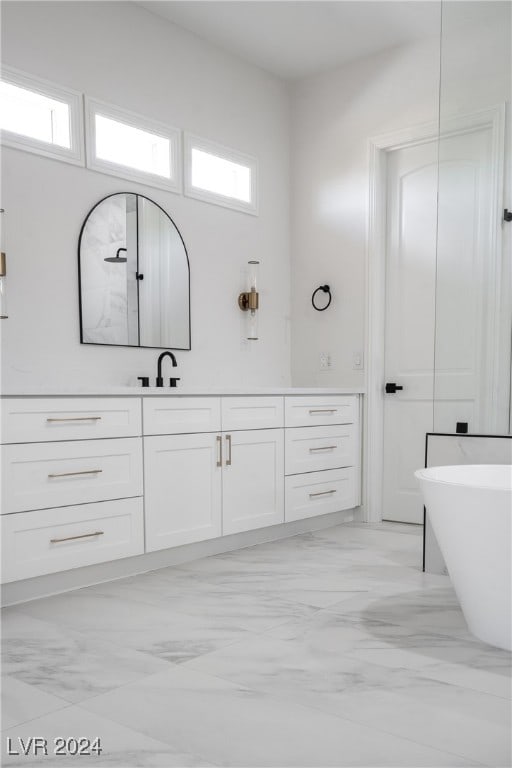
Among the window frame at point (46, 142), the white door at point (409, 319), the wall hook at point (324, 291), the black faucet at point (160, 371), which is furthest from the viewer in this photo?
the wall hook at point (324, 291)

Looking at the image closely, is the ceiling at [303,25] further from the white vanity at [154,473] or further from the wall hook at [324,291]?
the white vanity at [154,473]

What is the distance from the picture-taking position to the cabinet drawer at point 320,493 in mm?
3688

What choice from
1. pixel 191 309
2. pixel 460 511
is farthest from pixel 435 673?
pixel 191 309

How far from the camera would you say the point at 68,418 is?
2613 millimetres

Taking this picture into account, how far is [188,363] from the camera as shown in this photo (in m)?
3.90

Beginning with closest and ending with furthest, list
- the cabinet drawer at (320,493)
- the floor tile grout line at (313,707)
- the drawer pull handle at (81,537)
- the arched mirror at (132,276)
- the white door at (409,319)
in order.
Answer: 1. the floor tile grout line at (313,707)
2. the drawer pull handle at (81,537)
3. the arched mirror at (132,276)
4. the cabinet drawer at (320,493)
5. the white door at (409,319)

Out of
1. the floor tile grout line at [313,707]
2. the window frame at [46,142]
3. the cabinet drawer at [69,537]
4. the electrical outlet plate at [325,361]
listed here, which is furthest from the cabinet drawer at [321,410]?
the floor tile grout line at [313,707]

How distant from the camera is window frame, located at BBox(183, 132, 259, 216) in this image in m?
3.94

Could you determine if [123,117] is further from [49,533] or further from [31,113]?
[49,533]

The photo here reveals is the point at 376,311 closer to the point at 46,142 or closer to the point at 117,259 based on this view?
the point at 117,259

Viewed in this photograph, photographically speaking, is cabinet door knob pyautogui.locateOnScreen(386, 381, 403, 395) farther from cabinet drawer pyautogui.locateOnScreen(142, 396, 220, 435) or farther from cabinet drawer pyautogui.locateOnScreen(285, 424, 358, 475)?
cabinet drawer pyautogui.locateOnScreen(142, 396, 220, 435)

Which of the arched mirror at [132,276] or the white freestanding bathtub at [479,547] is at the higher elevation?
the arched mirror at [132,276]

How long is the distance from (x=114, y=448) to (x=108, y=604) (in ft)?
2.06

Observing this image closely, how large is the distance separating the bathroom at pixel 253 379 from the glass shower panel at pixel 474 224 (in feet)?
0.04
